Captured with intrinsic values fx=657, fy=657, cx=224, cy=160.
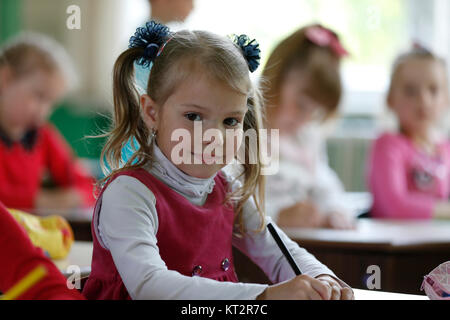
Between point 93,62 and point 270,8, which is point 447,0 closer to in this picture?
point 270,8

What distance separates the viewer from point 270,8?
3.44 metres

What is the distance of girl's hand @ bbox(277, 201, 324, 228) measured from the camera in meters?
1.51

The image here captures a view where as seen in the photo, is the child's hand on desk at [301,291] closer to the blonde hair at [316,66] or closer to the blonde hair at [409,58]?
the blonde hair at [316,66]

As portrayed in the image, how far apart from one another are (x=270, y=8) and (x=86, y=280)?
2.88 m

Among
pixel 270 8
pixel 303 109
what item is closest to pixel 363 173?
pixel 270 8

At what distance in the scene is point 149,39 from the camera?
73cm

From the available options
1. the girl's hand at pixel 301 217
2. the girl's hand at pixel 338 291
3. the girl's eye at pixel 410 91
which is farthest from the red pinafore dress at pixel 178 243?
the girl's eye at pixel 410 91

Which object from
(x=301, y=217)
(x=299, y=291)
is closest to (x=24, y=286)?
(x=299, y=291)

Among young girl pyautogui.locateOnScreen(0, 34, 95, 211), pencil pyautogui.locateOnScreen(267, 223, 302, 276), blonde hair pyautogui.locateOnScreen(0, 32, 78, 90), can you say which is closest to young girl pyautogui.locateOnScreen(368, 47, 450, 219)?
young girl pyautogui.locateOnScreen(0, 34, 95, 211)

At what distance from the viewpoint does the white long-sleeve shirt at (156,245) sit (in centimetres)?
62

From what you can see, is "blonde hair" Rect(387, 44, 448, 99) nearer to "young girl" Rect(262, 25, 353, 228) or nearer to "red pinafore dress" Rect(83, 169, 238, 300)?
"young girl" Rect(262, 25, 353, 228)

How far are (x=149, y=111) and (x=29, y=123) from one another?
1.58 metres

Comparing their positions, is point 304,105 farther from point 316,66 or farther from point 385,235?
point 385,235
